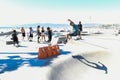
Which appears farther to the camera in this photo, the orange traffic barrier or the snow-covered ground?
the orange traffic barrier

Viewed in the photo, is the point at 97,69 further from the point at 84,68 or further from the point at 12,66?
the point at 12,66

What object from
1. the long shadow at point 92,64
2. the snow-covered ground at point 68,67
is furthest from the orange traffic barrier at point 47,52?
the long shadow at point 92,64

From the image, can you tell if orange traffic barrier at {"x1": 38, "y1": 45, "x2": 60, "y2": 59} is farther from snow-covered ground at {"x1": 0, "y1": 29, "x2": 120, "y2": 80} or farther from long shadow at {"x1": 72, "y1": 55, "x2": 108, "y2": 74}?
long shadow at {"x1": 72, "y1": 55, "x2": 108, "y2": 74}

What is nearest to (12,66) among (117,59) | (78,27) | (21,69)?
(21,69)

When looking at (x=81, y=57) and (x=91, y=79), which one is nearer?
(x=91, y=79)

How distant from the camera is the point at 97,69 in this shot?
675 inches

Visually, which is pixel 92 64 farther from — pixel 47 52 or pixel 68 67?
pixel 47 52

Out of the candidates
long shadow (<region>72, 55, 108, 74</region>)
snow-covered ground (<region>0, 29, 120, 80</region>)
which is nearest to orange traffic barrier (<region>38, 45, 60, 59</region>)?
snow-covered ground (<region>0, 29, 120, 80</region>)

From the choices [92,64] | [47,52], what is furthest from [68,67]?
[92,64]

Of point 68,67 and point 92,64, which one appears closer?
point 68,67

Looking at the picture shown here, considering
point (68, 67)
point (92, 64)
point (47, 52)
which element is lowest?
point (92, 64)

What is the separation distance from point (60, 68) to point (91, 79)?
2.14 m

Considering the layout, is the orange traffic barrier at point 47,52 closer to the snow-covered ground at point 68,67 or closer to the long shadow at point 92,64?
the snow-covered ground at point 68,67

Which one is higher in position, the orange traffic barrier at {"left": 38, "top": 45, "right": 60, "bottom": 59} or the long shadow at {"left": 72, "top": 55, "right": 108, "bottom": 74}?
the orange traffic barrier at {"left": 38, "top": 45, "right": 60, "bottom": 59}
